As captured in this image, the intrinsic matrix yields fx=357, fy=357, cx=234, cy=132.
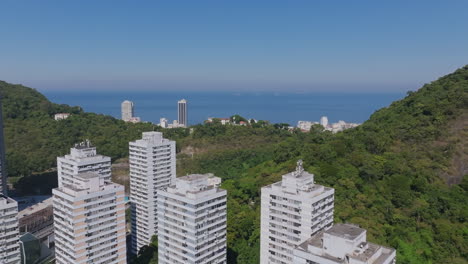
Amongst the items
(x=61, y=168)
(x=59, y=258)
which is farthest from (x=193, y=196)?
(x=61, y=168)

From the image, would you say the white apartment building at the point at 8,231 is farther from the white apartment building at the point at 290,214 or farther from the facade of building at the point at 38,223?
the white apartment building at the point at 290,214

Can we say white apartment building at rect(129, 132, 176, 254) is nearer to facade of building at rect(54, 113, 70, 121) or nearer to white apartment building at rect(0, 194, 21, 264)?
white apartment building at rect(0, 194, 21, 264)

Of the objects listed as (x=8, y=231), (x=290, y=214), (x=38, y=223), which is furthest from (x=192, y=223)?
(x=38, y=223)

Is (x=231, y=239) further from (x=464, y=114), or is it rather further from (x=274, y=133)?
(x=274, y=133)

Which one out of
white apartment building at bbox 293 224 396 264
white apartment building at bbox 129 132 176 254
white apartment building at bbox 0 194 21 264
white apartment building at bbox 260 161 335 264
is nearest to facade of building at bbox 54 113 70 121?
white apartment building at bbox 129 132 176 254

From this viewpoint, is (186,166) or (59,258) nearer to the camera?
(59,258)

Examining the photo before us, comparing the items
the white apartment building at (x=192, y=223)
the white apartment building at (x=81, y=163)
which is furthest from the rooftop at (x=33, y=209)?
the white apartment building at (x=192, y=223)

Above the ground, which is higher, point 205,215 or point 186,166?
point 205,215
